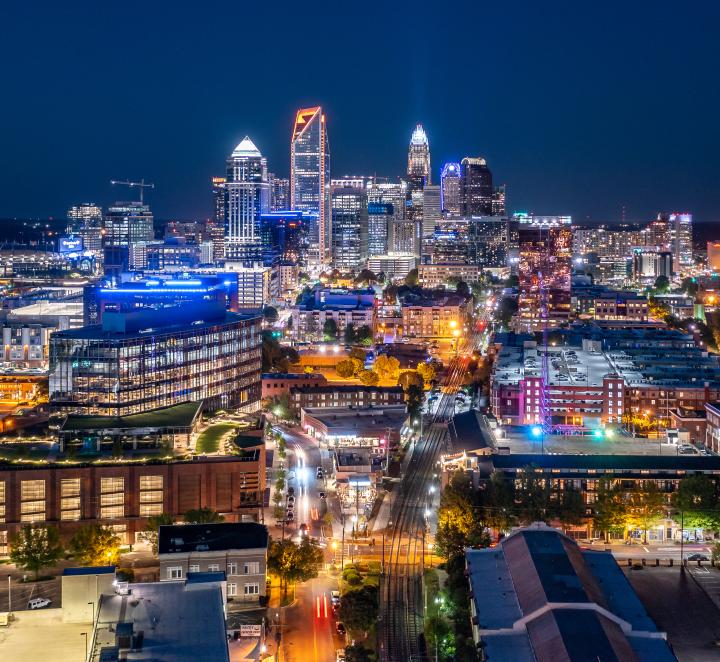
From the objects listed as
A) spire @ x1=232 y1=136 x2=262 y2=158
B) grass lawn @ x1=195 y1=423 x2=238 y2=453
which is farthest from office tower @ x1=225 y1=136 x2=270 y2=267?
grass lawn @ x1=195 y1=423 x2=238 y2=453

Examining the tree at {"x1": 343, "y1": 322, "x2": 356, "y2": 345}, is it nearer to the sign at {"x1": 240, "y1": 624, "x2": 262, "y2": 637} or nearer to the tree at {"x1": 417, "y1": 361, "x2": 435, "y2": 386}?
the tree at {"x1": 417, "y1": 361, "x2": 435, "y2": 386}

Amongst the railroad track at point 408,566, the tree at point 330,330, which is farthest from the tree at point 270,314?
the railroad track at point 408,566

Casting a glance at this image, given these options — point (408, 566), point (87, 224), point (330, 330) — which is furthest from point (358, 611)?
point (87, 224)

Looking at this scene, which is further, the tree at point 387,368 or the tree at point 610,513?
the tree at point 387,368

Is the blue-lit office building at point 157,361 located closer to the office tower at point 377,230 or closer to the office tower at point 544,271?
the office tower at point 544,271

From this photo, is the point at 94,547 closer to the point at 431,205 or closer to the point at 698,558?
the point at 698,558

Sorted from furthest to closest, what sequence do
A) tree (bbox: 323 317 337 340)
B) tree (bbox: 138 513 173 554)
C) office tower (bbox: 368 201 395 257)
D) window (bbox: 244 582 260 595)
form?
office tower (bbox: 368 201 395 257) → tree (bbox: 323 317 337 340) → tree (bbox: 138 513 173 554) → window (bbox: 244 582 260 595)

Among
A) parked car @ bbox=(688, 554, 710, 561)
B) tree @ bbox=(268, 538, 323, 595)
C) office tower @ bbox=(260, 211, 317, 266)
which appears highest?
office tower @ bbox=(260, 211, 317, 266)
